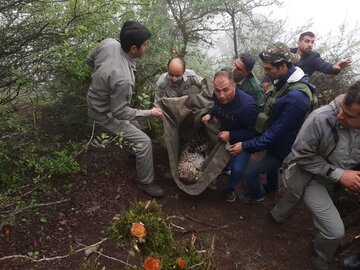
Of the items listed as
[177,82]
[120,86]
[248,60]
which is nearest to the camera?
[120,86]

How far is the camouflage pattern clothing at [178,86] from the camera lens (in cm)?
455

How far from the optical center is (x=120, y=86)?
357cm

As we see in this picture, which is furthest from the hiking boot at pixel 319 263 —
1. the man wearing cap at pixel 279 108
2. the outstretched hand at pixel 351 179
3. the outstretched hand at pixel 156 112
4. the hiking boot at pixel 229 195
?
the outstretched hand at pixel 156 112

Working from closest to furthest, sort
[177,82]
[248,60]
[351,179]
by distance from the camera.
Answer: [351,179]
[248,60]
[177,82]

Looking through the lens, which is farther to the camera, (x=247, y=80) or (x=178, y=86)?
(x=178, y=86)

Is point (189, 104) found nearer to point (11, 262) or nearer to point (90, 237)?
point (90, 237)

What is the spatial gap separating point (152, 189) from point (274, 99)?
6.33ft

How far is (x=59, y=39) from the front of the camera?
12.4 ft

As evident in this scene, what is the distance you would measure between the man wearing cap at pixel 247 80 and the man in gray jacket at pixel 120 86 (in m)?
1.23

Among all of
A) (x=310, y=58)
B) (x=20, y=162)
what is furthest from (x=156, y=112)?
(x=310, y=58)

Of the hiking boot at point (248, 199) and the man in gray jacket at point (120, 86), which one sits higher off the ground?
the man in gray jacket at point (120, 86)

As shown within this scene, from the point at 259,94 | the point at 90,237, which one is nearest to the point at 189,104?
the point at 259,94

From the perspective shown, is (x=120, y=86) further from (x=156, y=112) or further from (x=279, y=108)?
(x=279, y=108)

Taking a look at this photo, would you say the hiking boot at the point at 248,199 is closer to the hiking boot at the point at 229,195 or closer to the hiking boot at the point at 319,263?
the hiking boot at the point at 229,195
